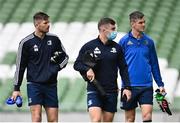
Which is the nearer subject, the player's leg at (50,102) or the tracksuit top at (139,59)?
the player's leg at (50,102)

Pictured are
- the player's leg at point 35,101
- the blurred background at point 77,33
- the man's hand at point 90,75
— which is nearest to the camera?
the man's hand at point 90,75

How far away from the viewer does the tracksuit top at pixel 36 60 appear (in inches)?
450

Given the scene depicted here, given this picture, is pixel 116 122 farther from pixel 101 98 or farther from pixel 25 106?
pixel 101 98

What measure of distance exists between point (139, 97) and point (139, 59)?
0.63 m

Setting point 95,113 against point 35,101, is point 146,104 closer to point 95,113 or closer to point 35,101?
point 95,113

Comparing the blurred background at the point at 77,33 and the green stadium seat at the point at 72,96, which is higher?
the blurred background at the point at 77,33

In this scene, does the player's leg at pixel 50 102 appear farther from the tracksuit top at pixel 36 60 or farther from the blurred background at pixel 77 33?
the blurred background at pixel 77 33

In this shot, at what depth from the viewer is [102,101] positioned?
11.2m

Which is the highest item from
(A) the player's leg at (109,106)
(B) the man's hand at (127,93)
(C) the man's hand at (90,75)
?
(C) the man's hand at (90,75)

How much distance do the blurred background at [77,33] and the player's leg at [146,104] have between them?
13.1 ft

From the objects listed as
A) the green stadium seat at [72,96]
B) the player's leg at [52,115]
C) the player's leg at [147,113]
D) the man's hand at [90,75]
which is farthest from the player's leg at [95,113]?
the green stadium seat at [72,96]

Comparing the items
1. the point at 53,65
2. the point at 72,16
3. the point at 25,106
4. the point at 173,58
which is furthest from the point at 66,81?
the point at 53,65

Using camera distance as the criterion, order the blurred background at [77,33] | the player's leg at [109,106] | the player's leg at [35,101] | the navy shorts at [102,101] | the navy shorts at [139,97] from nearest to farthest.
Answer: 1. the navy shorts at [102,101]
2. the player's leg at [109,106]
3. the player's leg at [35,101]
4. the navy shorts at [139,97]
5. the blurred background at [77,33]

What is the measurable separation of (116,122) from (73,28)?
582 centimetres
